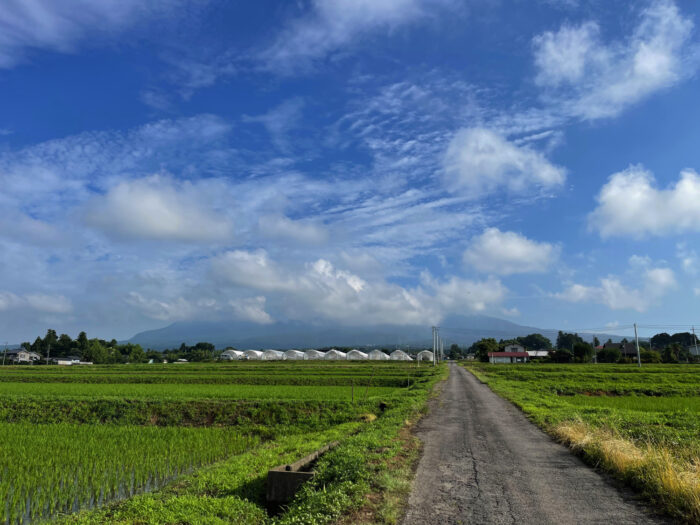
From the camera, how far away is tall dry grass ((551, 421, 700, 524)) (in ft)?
22.1

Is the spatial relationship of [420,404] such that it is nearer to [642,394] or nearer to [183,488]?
[183,488]

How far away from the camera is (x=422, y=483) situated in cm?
855

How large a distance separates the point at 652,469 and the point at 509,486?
2.65 metres

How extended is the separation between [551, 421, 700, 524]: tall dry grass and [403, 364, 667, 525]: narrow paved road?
0.36 meters

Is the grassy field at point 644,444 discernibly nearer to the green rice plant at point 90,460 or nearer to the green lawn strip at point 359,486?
the green lawn strip at point 359,486

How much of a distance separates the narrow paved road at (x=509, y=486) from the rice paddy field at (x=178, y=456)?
1.20 metres

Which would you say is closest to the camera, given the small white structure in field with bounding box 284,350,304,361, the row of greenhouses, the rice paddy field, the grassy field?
the grassy field

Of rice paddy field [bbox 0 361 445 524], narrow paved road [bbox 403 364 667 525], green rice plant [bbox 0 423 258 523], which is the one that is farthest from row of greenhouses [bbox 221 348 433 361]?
narrow paved road [bbox 403 364 667 525]

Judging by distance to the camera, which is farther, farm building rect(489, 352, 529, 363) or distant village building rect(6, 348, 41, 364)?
distant village building rect(6, 348, 41, 364)

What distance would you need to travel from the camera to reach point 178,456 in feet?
45.9

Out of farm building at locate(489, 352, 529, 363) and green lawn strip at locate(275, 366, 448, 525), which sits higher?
green lawn strip at locate(275, 366, 448, 525)

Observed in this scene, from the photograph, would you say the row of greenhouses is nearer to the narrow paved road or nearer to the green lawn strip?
the narrow paved road

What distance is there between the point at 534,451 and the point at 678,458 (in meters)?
3.15

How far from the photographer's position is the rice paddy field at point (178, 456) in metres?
8.28
